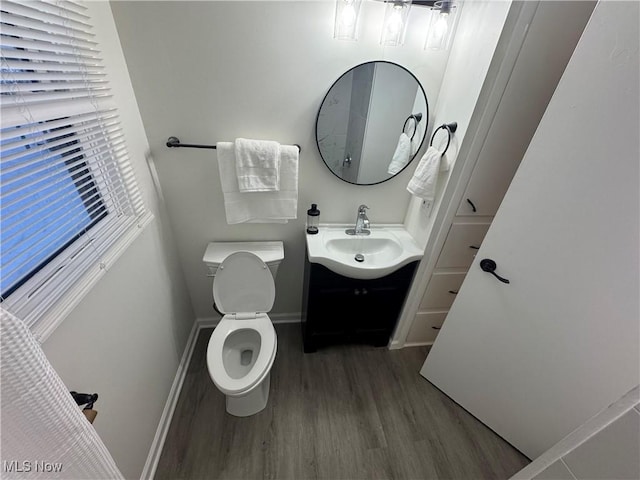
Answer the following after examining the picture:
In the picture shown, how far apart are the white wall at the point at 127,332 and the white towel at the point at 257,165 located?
0.45 meters

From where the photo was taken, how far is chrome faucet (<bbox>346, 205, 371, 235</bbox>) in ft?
5.08

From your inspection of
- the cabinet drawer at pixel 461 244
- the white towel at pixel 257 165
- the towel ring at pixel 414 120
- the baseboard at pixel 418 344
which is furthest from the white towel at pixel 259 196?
the baseboard at pixel 418 344

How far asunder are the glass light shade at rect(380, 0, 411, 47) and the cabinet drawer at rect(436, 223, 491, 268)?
91 cm

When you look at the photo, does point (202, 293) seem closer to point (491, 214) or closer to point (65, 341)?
point (65, 341)

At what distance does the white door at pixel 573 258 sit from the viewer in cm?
73

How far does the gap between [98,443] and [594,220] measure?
1488 mm

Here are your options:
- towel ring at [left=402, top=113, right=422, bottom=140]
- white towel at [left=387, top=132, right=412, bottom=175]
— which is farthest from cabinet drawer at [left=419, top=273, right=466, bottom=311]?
towel ring at [left=402, top=113, right=422, bottom=140]

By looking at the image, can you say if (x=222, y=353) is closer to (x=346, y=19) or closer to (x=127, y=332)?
(x=127, y=332)

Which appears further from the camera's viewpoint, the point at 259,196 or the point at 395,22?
the point at 259,196

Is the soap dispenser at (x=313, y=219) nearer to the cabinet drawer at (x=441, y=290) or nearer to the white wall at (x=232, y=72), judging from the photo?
the white wall at (x=232, y=72)

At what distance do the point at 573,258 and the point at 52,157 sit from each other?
166cm

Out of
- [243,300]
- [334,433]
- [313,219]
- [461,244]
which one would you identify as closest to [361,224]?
[313,219]

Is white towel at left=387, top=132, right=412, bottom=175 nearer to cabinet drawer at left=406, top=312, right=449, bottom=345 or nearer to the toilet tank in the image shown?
the toilet tank

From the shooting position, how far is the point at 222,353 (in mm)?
1362
